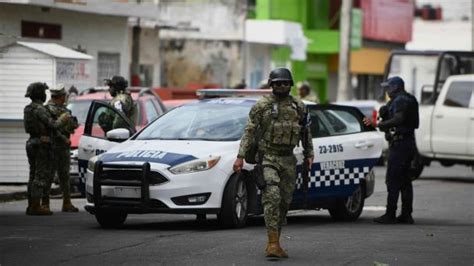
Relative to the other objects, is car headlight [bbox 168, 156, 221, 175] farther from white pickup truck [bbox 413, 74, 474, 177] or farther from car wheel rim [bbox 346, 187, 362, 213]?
white pickup truck [bbox 413, 74, 474, 177]

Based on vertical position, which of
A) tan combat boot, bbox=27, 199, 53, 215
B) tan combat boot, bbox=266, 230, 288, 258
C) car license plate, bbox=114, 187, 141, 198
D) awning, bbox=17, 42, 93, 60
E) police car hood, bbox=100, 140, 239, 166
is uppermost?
awning, bbox=17, 42, 93, 60

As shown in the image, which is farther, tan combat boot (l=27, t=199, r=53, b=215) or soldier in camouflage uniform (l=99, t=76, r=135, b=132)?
soldier in camouflage uniform (l=99, t=76, r=135, b=132)

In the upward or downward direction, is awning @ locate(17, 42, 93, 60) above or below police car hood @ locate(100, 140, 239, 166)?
above

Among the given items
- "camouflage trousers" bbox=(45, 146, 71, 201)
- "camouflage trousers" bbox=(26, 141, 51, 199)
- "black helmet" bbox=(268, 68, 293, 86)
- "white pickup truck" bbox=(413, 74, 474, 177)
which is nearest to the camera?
"black helmet" bbox=(268, 68, 293, 86)

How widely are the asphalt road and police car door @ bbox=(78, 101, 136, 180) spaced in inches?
30.6

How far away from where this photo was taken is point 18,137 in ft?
71.7

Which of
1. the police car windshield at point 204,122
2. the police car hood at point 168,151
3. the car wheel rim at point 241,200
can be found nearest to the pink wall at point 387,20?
the police car windshield at point 204,122

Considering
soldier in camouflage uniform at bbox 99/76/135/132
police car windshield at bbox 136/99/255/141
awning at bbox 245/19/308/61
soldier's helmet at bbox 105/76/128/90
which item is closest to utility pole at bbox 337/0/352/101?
awning at bbox 245/19/308/61

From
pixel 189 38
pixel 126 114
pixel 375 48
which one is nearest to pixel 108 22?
pixel 189 38

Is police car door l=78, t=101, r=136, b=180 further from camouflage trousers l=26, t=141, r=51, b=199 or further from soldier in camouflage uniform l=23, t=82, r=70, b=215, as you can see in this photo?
camouflage trousers l=26, t=141, r=51, b=199

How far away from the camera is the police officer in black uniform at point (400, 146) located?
16266 mm

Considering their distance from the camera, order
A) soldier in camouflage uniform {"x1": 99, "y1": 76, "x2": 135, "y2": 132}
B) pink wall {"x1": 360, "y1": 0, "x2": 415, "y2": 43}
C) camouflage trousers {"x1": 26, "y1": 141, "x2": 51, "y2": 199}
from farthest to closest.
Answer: pink wall {"x1": 360, "y1": 0, "x2": 415, "y2": 43}
soldier in camouflage uniform {"x1": 99, "y1": 76, "x2": 135, "y2": 132}
camouflage trousers {"x1": 26, "y1": 141, "x2": 51, "y2": 199}

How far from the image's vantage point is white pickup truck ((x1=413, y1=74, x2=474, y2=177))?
25375 millimetres

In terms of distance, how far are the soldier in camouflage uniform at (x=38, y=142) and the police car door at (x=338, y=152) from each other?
3.28m
